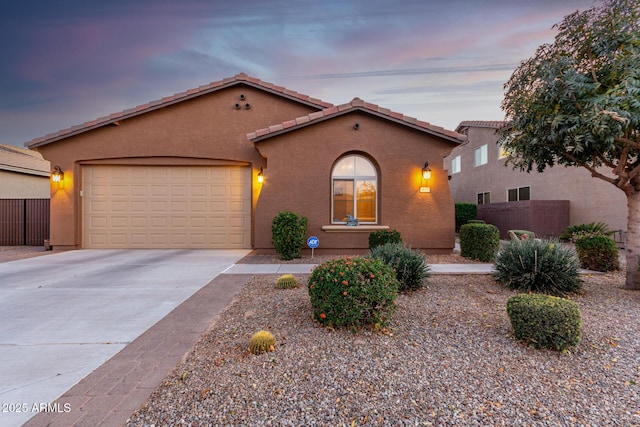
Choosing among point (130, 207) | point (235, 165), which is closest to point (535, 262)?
point (235, 165)

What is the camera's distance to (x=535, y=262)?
5184 millimetres

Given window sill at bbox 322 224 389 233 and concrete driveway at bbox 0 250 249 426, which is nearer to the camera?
concrete driveway at bbox 0 250 249 426

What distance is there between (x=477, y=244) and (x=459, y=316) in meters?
5.07

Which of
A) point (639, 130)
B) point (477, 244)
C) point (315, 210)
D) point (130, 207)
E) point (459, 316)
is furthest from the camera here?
point (130, 207)

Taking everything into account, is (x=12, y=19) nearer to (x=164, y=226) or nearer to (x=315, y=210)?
(x=164, y=226)

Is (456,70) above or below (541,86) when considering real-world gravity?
above

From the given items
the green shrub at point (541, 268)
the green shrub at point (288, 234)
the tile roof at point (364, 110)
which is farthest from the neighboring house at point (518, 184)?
the green shrub at point (288, 234)

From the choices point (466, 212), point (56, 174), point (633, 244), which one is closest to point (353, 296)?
point (633, 244)

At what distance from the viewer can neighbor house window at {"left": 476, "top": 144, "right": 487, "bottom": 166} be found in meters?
19.7

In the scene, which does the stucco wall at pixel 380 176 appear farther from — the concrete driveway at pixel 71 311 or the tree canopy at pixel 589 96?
the tree canopy at pixel 589 96

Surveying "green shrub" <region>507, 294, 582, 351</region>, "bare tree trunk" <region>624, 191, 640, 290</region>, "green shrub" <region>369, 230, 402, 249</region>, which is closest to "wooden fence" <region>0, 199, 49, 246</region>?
"green shrub" <region>369, 230, 402, 249</region>

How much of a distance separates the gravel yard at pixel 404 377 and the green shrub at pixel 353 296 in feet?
0.58

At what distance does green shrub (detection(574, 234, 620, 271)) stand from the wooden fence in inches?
698

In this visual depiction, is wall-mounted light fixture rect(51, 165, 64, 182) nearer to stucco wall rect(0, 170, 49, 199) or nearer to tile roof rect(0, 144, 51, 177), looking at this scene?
tile roof rect(0, 144, 51, 177)
